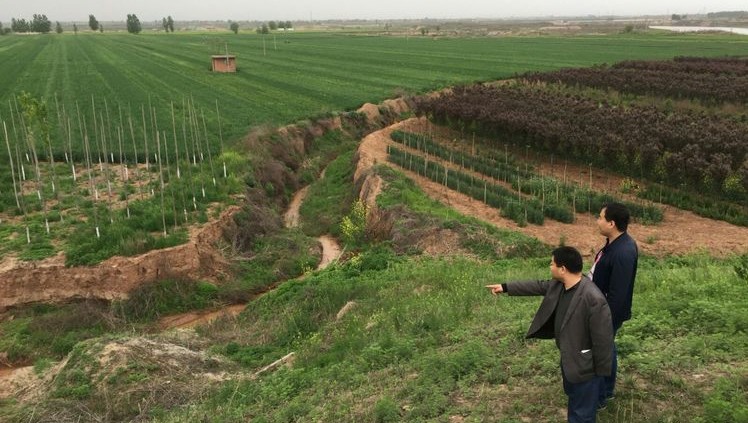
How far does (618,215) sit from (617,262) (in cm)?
45

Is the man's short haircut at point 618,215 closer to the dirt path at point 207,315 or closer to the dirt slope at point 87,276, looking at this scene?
the dirt path at point 207,315

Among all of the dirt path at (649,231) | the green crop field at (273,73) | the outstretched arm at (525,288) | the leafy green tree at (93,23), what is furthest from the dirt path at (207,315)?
the leafy green tree at (93,23)

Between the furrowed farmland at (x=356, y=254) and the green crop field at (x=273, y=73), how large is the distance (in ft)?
2.27

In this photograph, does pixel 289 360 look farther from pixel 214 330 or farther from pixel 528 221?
pixel 528 221

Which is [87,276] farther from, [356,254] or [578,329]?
[578,329]

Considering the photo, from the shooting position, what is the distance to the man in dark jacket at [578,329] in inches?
193

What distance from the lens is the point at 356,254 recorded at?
16781 millimetres

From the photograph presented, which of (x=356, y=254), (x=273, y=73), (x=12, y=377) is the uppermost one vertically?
(x=273, y=73)

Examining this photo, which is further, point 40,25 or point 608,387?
point 40,25

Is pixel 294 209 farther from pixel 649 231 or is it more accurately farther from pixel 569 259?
pixel 569 259

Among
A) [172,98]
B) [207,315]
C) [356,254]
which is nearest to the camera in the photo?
[207,315]

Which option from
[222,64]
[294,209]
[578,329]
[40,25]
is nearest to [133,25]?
[40,25]

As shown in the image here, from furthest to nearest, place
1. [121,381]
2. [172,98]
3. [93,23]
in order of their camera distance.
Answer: [93,23]
[172,98]
[121,381]

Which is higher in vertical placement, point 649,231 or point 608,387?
point 608,387
